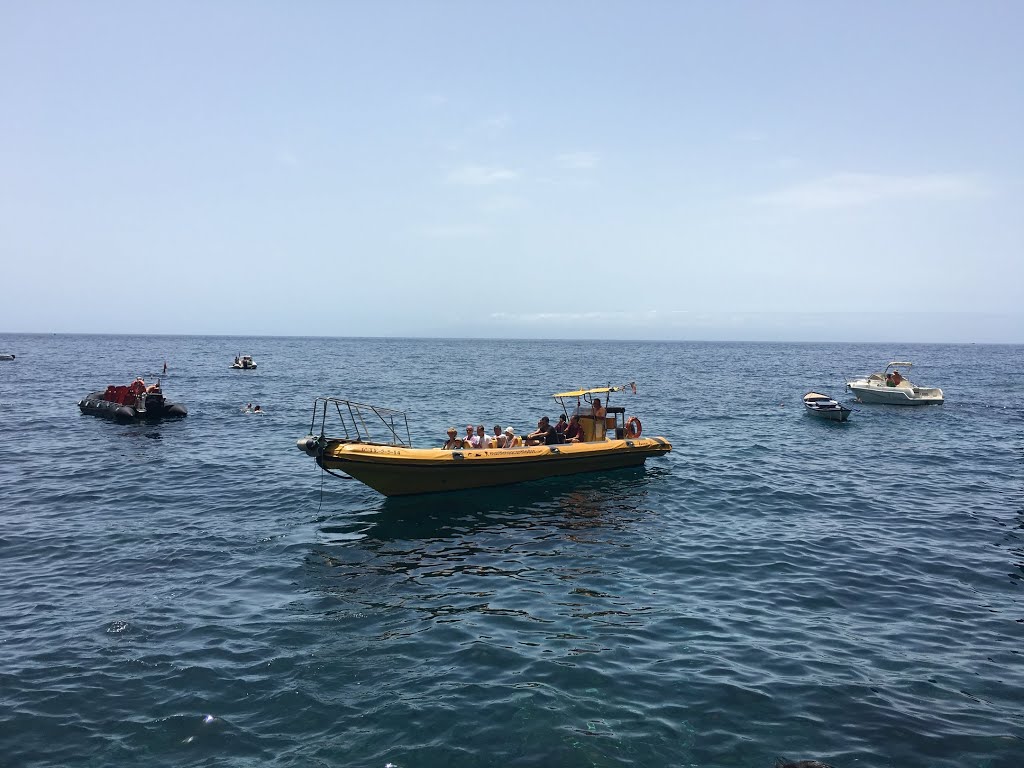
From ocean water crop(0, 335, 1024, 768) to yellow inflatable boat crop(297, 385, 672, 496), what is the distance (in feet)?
1.84

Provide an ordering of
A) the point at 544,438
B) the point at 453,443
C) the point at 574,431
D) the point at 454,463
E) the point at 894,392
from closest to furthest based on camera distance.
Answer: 1. the point at 454,463
2. the point at 453,443
3. the point at 544,438
4. the point at 574,431
5. the point at 894,392

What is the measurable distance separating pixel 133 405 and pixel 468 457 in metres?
22.4

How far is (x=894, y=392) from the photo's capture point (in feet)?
132

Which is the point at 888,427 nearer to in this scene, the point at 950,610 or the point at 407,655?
the point at 950,610

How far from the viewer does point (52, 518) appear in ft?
52.2

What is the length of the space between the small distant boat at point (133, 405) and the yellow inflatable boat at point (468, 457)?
55.5 feet

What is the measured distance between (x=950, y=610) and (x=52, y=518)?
1953 centimetres

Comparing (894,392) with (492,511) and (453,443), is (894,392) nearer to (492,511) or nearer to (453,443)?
(453,443)

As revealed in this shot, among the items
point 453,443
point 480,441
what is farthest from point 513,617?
point 480,441

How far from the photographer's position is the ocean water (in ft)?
24.9

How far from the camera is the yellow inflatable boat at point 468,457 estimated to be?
16.2 m

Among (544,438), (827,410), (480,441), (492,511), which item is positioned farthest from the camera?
(827,410)

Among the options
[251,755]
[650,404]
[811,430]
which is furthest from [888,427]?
[251,755]

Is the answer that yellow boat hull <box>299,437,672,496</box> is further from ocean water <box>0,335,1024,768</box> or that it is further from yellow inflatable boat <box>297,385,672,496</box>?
ocean water <box>0,335,1024,768</box>
